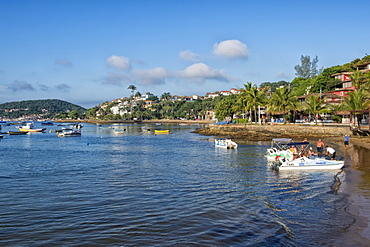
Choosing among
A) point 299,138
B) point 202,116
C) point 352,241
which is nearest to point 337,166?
point 352,241

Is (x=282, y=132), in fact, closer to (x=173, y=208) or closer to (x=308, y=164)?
(x=308, y=164)

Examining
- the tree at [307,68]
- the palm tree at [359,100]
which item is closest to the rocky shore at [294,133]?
the palm tree at [359,100]

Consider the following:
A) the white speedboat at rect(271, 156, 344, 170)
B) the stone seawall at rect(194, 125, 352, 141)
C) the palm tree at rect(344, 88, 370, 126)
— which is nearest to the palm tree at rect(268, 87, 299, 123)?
the stone seawall at rect(194, 125, 352, 141)

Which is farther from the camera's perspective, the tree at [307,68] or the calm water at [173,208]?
the tree at [307,68]

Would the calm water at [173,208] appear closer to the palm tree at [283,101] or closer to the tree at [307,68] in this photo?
the palm tree at [283,101]

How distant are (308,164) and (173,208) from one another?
43.3 ft

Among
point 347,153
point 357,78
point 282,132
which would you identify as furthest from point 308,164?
point 357,78

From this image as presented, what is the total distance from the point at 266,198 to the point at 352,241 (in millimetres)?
5787

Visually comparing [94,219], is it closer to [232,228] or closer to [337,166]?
[232,228]

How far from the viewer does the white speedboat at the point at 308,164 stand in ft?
74.4

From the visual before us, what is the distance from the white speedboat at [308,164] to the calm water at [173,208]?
78 centimetres

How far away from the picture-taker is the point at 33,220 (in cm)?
1252

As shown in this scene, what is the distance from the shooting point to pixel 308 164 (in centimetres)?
2289

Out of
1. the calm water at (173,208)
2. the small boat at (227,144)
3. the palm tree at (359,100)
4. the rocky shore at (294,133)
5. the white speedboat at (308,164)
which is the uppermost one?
the palm tree at (359,100)
